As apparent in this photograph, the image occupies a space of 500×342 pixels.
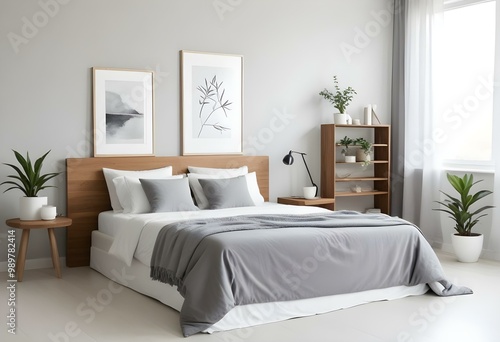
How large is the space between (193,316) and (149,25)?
3074mm

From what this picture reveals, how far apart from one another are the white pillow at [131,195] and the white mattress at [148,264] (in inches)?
5.7

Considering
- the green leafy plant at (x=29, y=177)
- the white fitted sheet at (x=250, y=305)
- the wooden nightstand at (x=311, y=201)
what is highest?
the green leafy plant at (x=29, y=177)

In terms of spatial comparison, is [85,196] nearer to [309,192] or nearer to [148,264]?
[148,264]

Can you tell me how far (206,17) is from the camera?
20.4ft

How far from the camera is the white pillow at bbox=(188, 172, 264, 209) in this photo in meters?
5.86

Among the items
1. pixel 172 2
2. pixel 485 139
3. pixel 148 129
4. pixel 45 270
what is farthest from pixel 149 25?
pixel 485 139

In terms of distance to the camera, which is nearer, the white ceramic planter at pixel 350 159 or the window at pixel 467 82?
the window at pixel 467 82

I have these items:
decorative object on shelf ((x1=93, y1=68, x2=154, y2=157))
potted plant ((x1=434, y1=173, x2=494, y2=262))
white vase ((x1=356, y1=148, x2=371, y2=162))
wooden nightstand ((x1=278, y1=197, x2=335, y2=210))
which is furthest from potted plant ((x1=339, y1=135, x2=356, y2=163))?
decorative object on shelf ((x1=93, y1=68, x2=154, y2=157))

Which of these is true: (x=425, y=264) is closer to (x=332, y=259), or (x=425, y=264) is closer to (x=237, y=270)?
(x=332, y=259)

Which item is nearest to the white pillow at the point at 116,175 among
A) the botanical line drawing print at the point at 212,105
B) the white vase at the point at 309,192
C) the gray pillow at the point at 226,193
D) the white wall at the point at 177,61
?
the white wall at the point at 177,61

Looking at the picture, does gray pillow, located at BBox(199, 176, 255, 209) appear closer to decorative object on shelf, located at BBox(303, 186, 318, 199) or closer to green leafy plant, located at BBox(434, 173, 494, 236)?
decorative object on shelf, located at BBox(303, 186, 318, 199)

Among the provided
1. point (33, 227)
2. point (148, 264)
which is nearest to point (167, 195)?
point (148, 264)

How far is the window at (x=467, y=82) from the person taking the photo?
6426 millimetres

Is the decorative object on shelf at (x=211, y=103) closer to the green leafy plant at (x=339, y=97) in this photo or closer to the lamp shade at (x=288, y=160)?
the lamp shade at (x=288, y=160)
